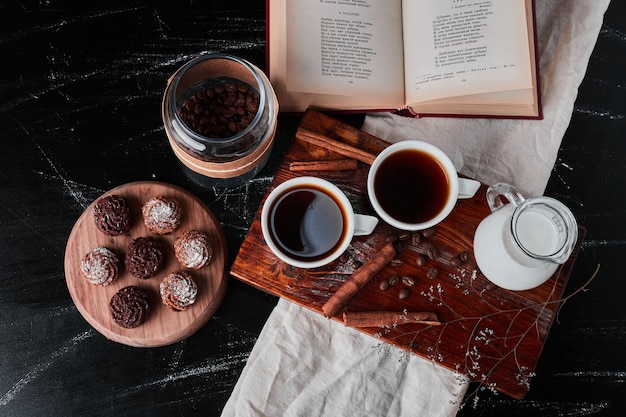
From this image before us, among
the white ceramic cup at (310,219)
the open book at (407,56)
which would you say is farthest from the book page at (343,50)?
the white ceramic cup at (310,219)

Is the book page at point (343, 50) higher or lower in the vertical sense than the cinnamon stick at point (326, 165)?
higher

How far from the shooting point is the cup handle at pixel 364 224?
49.2 inches

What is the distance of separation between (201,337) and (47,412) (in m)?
0.38

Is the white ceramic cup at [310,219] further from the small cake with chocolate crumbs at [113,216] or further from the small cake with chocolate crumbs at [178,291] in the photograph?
the small cake with chocolate crumbs at [113,216]

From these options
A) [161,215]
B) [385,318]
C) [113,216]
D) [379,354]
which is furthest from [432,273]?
[113,216]

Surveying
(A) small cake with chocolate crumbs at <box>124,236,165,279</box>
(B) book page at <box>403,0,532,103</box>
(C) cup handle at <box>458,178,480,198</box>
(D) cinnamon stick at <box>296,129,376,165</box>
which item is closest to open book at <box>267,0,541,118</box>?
(B) book page at <box>403,0,532,103</box>

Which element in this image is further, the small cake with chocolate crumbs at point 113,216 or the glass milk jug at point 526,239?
the small cake with chocolate crumbs at point 113,216

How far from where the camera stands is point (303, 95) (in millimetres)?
1378

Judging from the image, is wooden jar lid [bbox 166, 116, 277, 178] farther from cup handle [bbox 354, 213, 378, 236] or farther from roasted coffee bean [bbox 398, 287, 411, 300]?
roasted coffee bean [bbox 398, 287, 411, 300]

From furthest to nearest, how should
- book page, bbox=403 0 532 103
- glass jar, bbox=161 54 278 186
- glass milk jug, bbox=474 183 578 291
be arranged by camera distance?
book page, bbox=403 0 532 103, glass jar, bbox=161 54 278 186, glass milk jug, bbox=474 183 578 291

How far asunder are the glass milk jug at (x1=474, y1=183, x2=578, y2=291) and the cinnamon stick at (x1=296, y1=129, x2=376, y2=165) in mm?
283

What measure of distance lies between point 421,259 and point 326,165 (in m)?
0.28

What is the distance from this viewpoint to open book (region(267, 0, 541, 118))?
1.36 metres

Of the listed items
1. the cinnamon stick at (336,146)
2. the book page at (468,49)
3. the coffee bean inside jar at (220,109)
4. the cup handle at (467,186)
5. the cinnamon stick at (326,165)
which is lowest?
the cup handle at (467,186)
